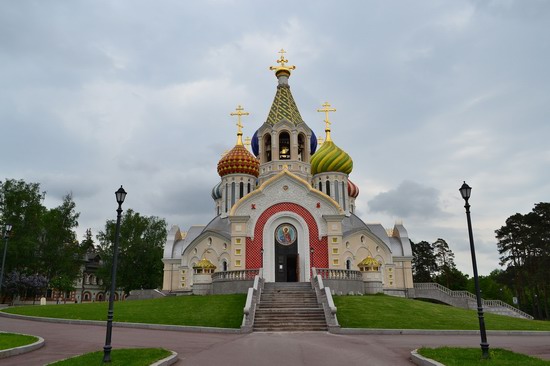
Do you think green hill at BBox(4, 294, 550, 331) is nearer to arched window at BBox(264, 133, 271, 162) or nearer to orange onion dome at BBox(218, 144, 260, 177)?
orange onion dome at BBox(218, 144, 260, 177)

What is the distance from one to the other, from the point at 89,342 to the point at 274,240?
17.3 m

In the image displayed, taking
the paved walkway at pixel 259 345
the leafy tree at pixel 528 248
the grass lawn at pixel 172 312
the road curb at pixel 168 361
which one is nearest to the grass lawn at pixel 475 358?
the paved walkway at pixel 259 345

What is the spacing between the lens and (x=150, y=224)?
49438mm

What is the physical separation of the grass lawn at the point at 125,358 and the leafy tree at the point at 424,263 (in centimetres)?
5721

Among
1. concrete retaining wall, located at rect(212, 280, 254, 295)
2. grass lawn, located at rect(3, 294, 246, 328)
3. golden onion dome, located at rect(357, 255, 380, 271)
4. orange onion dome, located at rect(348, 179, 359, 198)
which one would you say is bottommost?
grass lawn, located at rect(3, 294, 246, 328)

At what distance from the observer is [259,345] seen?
42.3 feet

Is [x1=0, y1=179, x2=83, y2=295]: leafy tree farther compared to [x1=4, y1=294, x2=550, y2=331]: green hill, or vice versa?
[x1=0, y1=179, x2=83, y2=295]: leafy tree

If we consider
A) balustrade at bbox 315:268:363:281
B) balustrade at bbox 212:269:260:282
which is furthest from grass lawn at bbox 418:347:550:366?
balustrade at bbox 212:269:260:282

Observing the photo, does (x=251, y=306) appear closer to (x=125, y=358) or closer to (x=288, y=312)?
(x=288, y=312)

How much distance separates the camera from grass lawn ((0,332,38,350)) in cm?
1180

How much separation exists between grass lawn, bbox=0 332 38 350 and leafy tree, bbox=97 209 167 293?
3249cm

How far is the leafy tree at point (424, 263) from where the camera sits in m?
62.8

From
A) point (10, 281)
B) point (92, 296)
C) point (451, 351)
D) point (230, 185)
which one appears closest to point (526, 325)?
point (451, 351)

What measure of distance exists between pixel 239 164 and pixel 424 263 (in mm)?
39218
